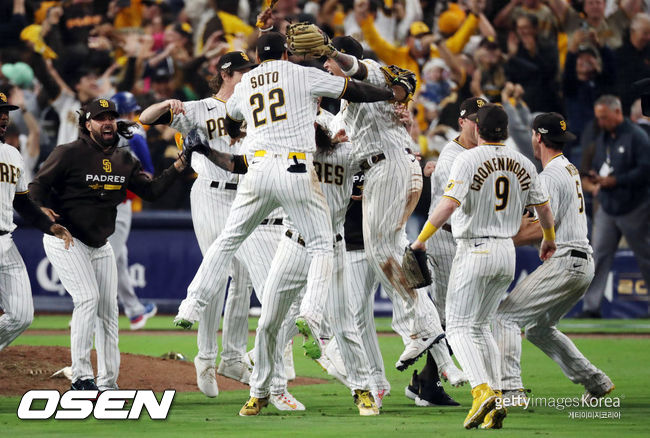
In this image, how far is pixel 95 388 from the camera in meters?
8.24

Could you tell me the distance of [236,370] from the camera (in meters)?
8.78

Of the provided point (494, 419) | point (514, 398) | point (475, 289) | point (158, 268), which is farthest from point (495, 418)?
point (158, 268)

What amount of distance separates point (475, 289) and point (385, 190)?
1.34m

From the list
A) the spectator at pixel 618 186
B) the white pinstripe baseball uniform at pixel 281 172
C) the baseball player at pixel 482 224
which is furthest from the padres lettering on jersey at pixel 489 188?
the spectator at pixel 618 186

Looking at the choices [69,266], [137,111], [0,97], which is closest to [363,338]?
[69,266]

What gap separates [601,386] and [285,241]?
2676 mm

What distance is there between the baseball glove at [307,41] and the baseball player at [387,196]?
0.75 meters

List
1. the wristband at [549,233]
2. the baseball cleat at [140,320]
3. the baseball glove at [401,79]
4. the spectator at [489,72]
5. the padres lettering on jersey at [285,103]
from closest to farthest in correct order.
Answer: the padres lettering on jersey at [285,103] → the wristband at [549,233] → the baseball glove at [401,79] → the baseball cleat at [140,320] → the spectator at [489,72]

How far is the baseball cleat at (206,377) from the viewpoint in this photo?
8.55 m

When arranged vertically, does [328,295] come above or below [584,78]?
below

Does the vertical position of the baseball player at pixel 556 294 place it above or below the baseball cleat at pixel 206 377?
above

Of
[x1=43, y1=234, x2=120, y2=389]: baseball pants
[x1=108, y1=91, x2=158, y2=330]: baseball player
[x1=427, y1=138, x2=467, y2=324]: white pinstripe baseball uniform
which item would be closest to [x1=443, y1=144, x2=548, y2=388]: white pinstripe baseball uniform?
[x1=427, y1=138, x2=467, y2=324]: white pinstripe baseball uniform

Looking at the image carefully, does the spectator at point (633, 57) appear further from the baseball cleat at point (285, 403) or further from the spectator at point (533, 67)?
the baseball cleat at point (285, 403)

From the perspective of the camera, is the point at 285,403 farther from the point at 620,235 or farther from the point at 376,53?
the point at 376,53
